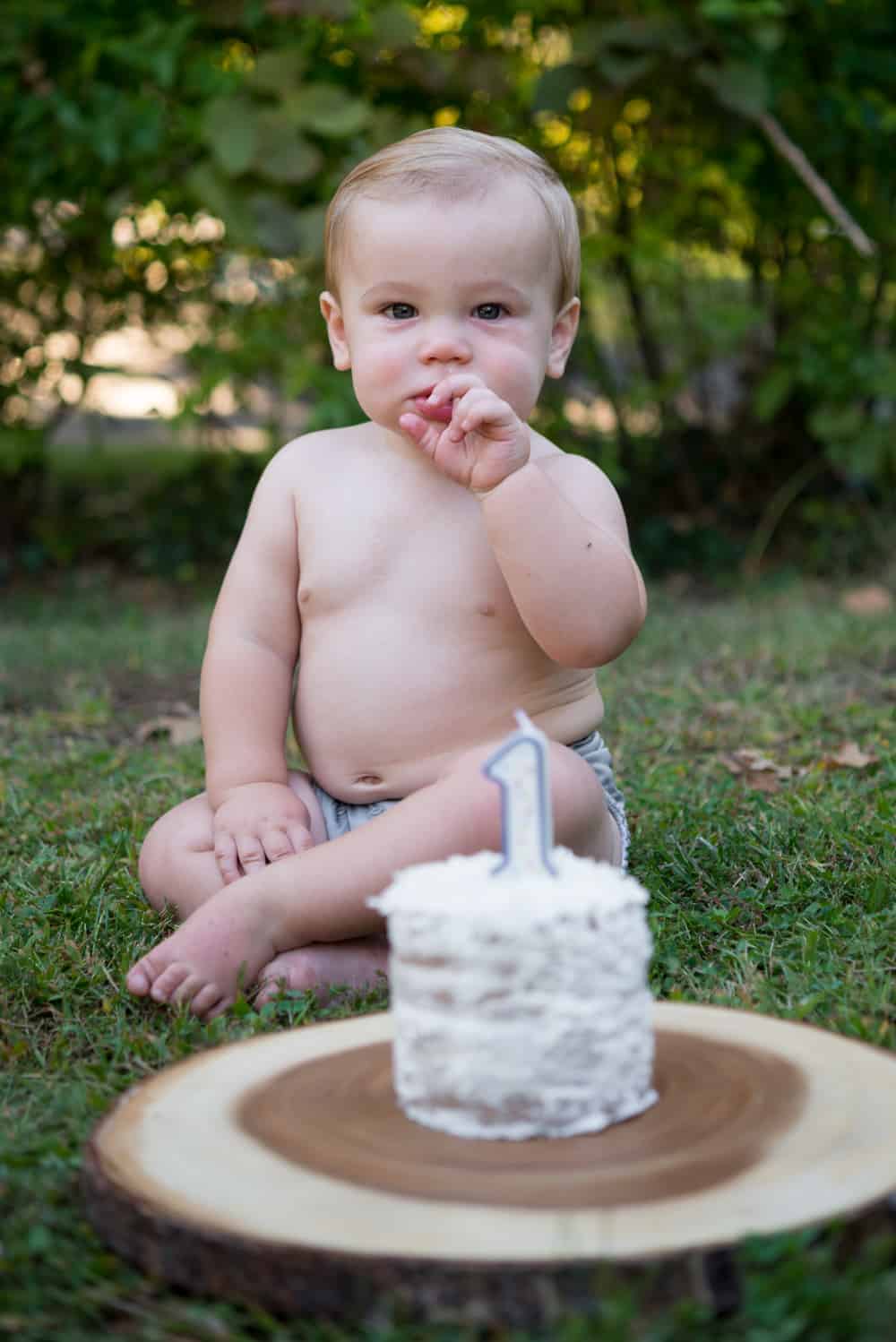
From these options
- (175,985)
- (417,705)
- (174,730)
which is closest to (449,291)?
(417,705)

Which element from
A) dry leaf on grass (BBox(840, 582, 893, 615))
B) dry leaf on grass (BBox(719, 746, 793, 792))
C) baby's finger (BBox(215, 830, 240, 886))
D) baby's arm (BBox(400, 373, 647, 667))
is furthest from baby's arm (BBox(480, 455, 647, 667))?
dry leaf on grass (BBox(840, 582, 893, 615))

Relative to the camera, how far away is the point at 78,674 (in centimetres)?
386

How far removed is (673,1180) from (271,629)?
1115 millimetres

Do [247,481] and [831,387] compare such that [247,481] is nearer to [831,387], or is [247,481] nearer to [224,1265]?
[831,387]

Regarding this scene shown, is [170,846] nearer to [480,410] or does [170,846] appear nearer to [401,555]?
[401,555]

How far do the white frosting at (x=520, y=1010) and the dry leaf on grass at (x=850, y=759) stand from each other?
1507 millimetres

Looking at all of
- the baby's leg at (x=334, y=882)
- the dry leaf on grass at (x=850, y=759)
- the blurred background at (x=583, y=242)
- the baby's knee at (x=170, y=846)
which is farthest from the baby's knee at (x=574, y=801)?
the blurred background at (x=583, y=242)

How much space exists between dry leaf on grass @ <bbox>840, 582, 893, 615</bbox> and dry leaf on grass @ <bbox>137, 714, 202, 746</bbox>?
78.6 inches

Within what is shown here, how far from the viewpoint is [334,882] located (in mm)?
1759

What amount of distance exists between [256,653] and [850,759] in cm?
116

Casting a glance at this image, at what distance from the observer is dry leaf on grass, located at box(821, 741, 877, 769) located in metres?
2.68

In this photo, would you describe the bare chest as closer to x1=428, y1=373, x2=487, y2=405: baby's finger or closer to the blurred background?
x1=428, y1=373, x2=487, y2=405: baby's finger

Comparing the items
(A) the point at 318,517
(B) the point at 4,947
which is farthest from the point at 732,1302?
(A) the point at 318,517

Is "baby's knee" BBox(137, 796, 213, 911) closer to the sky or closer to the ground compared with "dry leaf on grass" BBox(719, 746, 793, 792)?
closer to the sky
